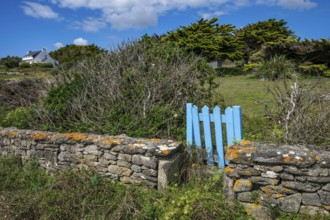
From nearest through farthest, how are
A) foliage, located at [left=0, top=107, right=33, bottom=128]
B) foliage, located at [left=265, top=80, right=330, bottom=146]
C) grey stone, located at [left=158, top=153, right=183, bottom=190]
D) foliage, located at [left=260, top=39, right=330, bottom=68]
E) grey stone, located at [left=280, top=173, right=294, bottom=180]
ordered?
1. grey stone, located at [left=280, top=173, right=294, bottom=180]
2. foliage, located at [left=265, top=80, right=330, bottom=146]
3. grey stone, located at [left=158, top=153, right=183, bottom=190]
4. foliage, located at [left=0, top=107, right=33, bottom=128]
5. foliage, located at [left=260, top=39, right=330, bottom=68]

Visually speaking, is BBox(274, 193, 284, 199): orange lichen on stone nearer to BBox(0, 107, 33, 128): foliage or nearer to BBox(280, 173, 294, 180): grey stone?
BBox(280, 173, 294, 180): grey stone

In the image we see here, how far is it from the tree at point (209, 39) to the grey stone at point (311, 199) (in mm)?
19033

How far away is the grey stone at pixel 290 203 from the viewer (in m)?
3.09

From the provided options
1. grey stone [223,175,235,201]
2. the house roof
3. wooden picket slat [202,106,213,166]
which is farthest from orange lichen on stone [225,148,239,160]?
the house roof

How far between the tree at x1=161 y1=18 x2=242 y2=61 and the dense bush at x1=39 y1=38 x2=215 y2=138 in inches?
601

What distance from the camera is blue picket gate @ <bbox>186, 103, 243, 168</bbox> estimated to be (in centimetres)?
395

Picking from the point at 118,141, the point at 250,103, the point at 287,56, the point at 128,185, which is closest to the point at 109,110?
the point at 118,141

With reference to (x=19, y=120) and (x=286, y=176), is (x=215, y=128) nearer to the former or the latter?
(x=286, y=176)

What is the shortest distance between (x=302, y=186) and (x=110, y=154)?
283 cm

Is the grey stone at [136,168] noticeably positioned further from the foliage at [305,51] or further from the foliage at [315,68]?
the foliage at [305,51]

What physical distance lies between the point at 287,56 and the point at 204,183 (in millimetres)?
15276

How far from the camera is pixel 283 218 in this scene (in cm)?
311

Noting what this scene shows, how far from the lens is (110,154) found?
4.26 meters

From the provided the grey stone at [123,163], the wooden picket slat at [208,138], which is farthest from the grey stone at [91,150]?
the wooden picket slat at [208,138]
